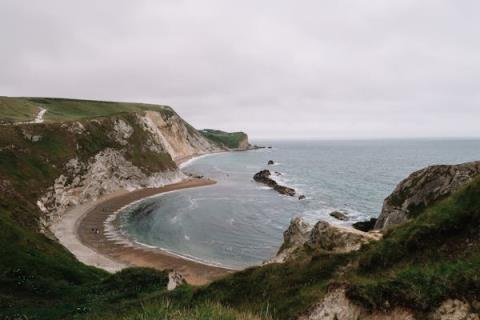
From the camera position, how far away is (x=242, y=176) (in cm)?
13500

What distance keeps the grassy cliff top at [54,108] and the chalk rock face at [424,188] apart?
98.0 meters

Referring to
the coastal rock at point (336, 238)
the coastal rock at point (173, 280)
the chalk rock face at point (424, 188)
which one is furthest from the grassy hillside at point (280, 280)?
the chalk rock face at point (424, 188)

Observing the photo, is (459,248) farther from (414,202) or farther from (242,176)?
(242,176)

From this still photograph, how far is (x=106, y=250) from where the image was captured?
175 feet

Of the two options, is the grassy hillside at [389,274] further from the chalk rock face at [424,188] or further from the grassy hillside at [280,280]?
the chalk rock face at [424,188]

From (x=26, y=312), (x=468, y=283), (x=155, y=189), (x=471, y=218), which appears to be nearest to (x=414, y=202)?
(x=471, y=218)

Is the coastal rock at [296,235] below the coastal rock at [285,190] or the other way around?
the other way around

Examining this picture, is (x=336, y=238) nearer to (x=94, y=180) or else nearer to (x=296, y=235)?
(x=296, y=235)

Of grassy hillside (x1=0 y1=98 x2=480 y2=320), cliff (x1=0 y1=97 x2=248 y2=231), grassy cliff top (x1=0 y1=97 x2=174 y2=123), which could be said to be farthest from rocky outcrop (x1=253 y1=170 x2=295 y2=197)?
grassy cliff top (x1=0 y1=97 x2=174 y2=123)

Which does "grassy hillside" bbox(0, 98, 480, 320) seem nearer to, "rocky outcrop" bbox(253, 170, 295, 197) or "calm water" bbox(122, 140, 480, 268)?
"calm water" bbox(122, 140, 480, 268)

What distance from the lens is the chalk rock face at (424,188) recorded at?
33684 millimetres

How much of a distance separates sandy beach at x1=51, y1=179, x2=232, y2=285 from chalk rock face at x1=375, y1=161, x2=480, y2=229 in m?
22.0

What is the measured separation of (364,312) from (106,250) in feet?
160

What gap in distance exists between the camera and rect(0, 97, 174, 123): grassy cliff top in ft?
364
